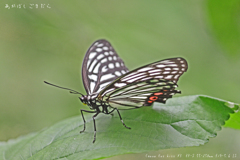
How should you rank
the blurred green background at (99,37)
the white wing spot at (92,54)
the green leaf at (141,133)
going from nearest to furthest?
the green leaf at (141,133), the white wing spot at (92,54), the blurred green background at (99,37)

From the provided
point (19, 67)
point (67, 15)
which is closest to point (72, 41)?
point (67, 15)

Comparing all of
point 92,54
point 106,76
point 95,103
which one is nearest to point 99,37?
point 92,54

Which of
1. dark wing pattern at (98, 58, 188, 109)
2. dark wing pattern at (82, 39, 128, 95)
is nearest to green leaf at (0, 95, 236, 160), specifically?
dark wing pattern at (98, 58, 188, 109)

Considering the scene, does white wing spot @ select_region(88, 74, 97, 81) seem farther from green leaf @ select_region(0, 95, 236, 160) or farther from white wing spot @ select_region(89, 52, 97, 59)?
green leaf @ select_region(0, 95, 236, 160)

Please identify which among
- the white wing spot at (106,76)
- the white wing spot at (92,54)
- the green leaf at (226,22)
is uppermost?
the green leaf at (226,22)

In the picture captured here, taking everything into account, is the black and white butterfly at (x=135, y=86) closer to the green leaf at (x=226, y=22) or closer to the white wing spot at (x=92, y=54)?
the white wing spot at (x=92, y=54)

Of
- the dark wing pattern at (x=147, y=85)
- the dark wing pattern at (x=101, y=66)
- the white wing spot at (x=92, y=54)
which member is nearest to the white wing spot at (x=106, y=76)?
the dark wing pattern at (x=101, y=66)

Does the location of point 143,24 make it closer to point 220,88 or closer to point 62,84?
point 220,88
